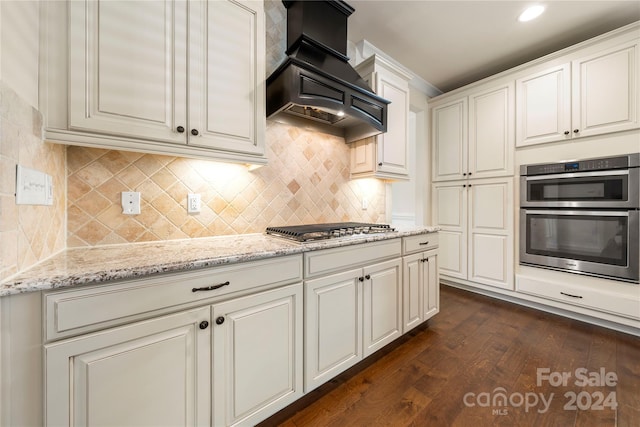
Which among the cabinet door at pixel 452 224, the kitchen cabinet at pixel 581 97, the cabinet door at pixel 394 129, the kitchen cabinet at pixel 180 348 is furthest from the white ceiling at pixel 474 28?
the kitchen cabinet at pixel 180 348

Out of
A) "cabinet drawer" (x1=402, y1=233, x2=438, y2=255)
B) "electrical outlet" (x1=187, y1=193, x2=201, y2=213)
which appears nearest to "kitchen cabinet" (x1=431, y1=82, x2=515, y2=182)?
"cabinet drawer" (x1=402, y1=233, x2=438, y2=255)

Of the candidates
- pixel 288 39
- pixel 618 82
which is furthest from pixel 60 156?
pixel 618 82

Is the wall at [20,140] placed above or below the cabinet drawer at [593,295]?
above

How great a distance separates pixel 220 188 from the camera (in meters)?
1.60

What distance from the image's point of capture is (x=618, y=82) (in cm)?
212

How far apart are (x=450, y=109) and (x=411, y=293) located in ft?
8.50

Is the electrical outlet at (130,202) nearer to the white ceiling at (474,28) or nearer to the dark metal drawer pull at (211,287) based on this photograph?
the dark metal drawer pull at (211,287)

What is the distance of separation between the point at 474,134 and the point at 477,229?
118cm

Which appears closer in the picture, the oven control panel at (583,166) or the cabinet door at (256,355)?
the cabinet door at (256,355)

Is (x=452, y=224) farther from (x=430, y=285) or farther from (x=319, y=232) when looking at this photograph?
(x=319, y=232)

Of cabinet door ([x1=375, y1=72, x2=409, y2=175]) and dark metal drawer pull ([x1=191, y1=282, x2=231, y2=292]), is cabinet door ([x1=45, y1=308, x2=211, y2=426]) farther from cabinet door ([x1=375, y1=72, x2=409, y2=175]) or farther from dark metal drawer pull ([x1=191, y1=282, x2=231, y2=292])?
cabinet door ([x1=375, y1=72, x2=409, y2=175])

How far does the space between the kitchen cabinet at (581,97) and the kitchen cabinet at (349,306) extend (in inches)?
85.5

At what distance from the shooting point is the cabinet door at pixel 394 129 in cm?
219

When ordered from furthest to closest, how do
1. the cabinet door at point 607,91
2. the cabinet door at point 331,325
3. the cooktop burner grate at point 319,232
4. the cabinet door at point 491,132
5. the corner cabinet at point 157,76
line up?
the cabinet door at point 491,132
the cabinet door at point 607,91
the cooktop burner grate at point 319,232
the cabinet door at point 331,325
the corner cabinet at point 157,76
